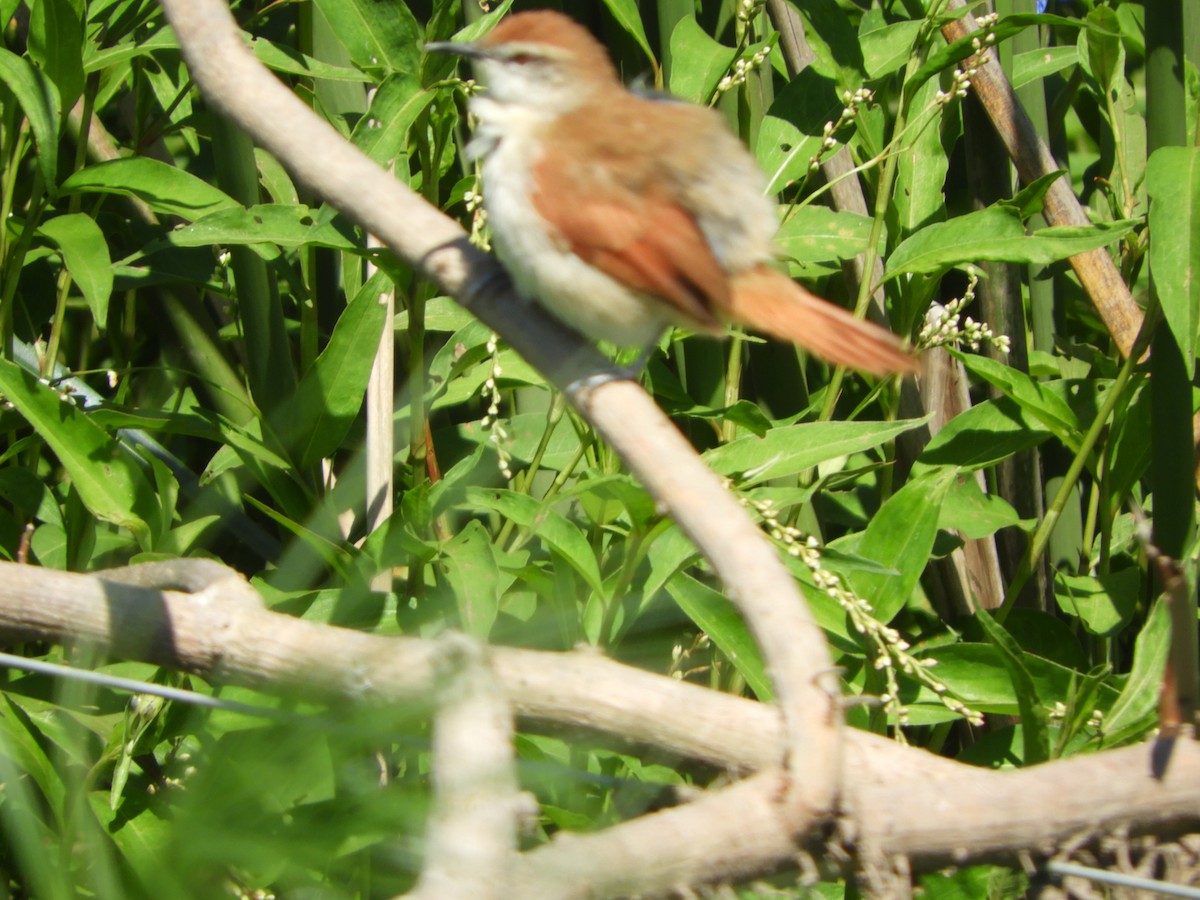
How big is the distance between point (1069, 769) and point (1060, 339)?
6.21 feet

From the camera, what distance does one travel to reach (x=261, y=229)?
5.81 ft

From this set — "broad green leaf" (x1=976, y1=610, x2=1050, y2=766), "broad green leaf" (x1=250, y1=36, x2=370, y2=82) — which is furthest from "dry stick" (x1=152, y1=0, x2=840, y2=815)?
"broad green leaf" (x1=976, y1=610, x2=1050, y2=766)

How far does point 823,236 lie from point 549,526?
2.36 feet

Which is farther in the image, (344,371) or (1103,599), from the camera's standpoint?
(1103,599)

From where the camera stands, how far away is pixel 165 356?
2.46m

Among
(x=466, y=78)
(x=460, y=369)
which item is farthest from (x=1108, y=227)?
(x=466, y=78)

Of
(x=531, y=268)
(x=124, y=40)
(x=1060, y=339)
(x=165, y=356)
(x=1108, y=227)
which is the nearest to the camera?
(x=531, y=268)

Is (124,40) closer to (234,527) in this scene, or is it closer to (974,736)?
(234,527)

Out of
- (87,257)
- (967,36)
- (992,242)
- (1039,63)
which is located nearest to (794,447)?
(992,242)

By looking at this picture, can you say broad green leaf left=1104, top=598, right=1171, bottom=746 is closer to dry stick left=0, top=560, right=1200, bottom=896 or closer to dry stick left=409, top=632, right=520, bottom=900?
dry stick left=0, top=560, right=1200, bottom=896

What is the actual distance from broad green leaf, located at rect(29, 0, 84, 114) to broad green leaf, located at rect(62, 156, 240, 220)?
4.4 inches

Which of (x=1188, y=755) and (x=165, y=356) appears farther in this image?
(x=165, y=356)

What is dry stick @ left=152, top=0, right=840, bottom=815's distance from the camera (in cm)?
115

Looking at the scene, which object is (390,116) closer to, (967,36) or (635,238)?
(635,238)
